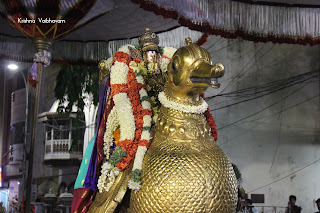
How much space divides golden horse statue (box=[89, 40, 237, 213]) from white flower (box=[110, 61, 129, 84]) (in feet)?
1.31

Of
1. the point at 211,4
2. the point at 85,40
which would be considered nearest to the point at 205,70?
the point at 211,4

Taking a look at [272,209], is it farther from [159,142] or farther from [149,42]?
[159,142]

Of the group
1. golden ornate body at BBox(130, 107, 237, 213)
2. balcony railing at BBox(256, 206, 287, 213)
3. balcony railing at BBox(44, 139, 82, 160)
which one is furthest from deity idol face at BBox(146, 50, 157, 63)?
balcony railing at BBox(44, 139, 82, 160)

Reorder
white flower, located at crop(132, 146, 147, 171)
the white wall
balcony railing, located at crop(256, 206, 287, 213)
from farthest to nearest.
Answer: the white wall → balcony railing, located at crop(256, 206, 287, 213) → white flower, located at crop(132, 146, 147, 171)

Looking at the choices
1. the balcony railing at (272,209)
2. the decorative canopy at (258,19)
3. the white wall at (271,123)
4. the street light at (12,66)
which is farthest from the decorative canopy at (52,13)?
the balcony railing at (272,209)

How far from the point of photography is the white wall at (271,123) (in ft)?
31.9

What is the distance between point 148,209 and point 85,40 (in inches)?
136

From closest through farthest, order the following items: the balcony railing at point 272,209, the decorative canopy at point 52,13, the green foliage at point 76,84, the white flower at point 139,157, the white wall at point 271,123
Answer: the white flower at point 139,157, the decorative canopy at point 52,13, the green foliage at point 76,84, the balcony railing at point 272,209, the white wall at point 271,123

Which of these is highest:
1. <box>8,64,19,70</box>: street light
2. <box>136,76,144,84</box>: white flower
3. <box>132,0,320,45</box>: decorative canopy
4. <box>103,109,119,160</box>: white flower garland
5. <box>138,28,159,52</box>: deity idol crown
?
<box>8,64,19,70</box>: street light

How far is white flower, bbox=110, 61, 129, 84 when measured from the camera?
2871 mm

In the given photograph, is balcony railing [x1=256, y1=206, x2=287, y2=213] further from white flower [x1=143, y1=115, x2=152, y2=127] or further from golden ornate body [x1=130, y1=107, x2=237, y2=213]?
golden ornate body [x1=130, y1=107, x2=237, y2=213]

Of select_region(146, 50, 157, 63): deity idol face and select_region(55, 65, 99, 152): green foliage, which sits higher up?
select_region(55, 65, 99, 152): green foliage

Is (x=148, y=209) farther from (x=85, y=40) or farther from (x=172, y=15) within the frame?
(x=85, y=40)

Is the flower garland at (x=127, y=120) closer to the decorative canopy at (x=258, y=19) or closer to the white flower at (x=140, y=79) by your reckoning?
the white flower at (x=140, y=79)
